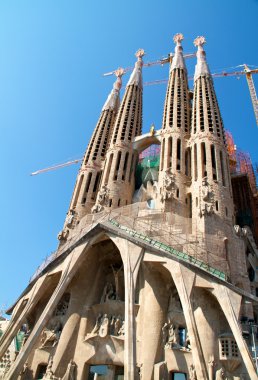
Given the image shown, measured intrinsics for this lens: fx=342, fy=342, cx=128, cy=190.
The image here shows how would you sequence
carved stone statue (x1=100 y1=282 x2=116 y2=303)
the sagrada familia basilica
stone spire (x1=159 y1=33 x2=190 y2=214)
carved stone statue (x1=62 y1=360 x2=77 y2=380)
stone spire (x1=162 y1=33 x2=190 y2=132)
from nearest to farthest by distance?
1. the sagrada familia basilica
2. carved stone statue (x1=62 y1=360 x2=77 y2=380)
3. carved stone statue (x1=100 y1=282 x2=116 y2=303)
4. stone spire (x1=159 y1=33 x2=190 y2=214)
5. stone spire (x1=162 y1=33 x2=190 y2=132)

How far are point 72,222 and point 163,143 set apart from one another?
11.0 metres

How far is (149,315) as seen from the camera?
769 inches

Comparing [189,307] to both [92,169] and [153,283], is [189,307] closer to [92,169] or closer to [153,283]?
[153,283]

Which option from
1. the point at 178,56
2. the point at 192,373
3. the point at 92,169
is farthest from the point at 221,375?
the point at 178,56

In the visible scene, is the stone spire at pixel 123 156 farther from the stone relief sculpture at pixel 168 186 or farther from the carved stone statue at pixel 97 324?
the carved stone statue at pixel 97 324

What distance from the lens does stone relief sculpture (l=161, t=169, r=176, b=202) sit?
85.1ft

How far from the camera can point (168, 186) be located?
26500 mm

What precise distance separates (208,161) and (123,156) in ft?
30.3

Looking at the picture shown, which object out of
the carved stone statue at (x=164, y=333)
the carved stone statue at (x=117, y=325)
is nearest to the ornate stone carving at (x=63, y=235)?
the carved stone statue at (x=117, y=325)

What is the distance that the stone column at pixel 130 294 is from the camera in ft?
52.2

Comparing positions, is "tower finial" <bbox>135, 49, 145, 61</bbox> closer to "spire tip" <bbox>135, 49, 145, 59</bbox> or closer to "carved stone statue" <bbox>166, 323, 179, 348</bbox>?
"spire tip" <bbox>135, 49, 145, 59</bbox>

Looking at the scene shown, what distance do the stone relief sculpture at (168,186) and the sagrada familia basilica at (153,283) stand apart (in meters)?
0.09

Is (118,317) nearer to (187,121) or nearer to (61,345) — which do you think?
(61,345)

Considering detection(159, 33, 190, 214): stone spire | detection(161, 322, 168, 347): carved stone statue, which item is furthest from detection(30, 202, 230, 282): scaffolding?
detection(161, 322, 168, 347): carved stone statue
